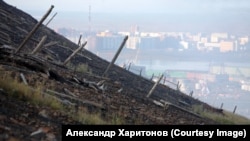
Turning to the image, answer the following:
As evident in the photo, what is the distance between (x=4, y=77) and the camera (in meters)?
9.54

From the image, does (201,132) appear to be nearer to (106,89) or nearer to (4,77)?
(4,77)

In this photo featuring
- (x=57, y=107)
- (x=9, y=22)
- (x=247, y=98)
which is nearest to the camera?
(x=57, y=107)

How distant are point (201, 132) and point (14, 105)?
343cm

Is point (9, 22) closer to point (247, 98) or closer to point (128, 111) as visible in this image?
point (128, 111)

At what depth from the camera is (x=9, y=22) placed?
2033cm

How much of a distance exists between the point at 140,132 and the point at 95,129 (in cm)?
79

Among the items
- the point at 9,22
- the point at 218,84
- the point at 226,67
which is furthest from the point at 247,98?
the point at 9,22

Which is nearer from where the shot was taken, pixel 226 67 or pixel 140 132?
pixel 140 132

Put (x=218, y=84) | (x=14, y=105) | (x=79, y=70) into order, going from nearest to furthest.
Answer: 1. (x=14, y=105)
2. (x=79, y=70)
3. (x=218, y=84)

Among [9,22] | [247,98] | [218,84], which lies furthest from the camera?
[218,84]

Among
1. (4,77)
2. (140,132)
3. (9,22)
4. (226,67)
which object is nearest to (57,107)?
(4,77)

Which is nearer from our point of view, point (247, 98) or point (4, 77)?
point (4, 77)

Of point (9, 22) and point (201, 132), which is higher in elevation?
point (9, 22)
